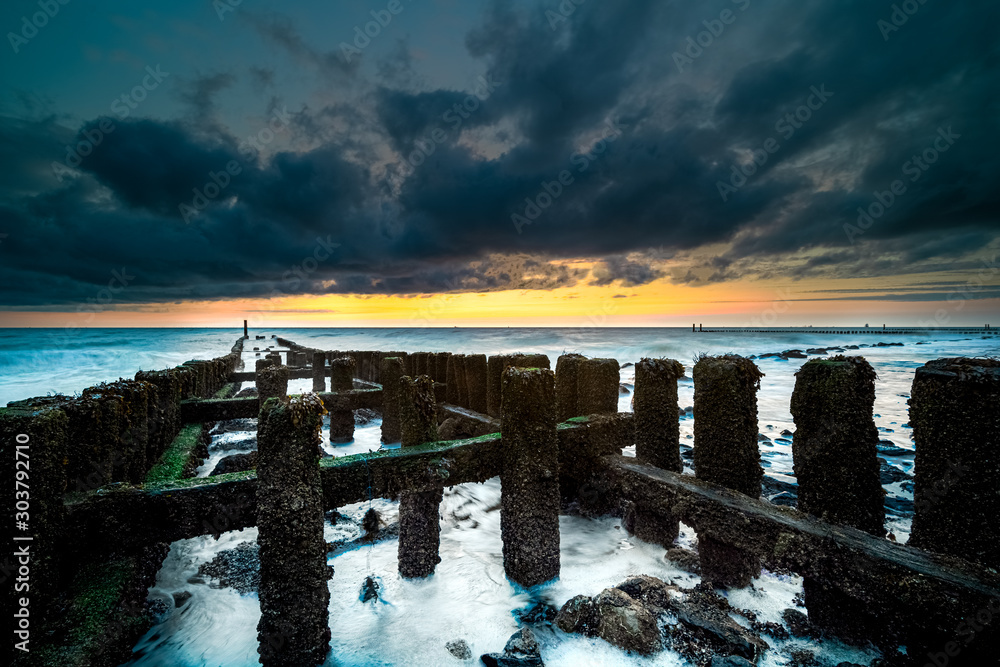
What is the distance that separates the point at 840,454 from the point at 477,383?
495 centimetres

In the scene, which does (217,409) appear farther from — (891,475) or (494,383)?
(891,475)

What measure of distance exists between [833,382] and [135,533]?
5.02 meters

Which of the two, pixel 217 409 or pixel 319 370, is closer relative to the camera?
pixel 217 409

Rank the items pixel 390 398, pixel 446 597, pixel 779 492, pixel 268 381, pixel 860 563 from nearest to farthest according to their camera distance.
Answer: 1. pixel 860 563
2. pixel 446 597
3. pixel 779 492
4. pixel 268 381
5. pixel 390 398

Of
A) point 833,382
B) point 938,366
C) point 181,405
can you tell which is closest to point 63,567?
point 181,405

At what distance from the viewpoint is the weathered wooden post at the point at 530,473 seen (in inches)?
152

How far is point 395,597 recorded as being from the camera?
4.13 meters

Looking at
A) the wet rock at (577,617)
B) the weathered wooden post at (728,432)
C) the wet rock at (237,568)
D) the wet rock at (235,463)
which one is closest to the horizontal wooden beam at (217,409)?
the wet rock at (235,463)

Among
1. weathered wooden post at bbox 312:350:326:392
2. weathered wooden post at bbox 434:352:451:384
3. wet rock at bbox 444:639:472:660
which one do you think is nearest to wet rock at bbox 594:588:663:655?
wet rock at bbox 444:639:472:660

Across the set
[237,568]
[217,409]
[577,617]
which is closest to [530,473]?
[577,617]

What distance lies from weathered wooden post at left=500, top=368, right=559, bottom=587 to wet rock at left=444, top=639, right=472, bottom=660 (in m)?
0.82

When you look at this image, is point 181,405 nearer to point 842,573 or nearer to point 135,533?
point 135,533

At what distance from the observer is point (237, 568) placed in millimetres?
4730

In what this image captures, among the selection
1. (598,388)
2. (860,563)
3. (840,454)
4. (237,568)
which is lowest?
(237,568)
